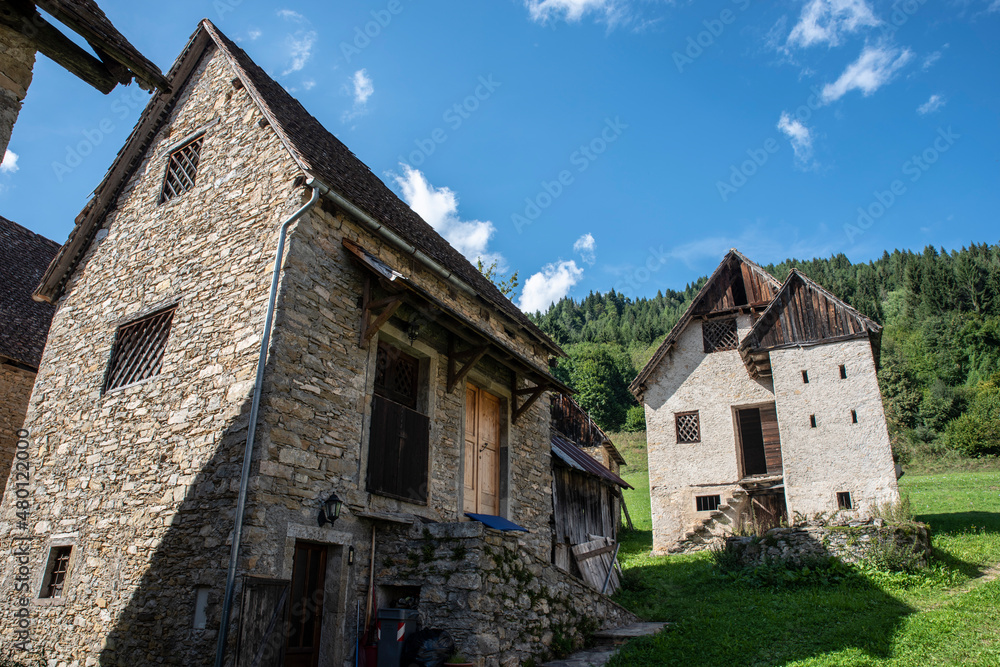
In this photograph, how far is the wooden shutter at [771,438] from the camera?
57.3 feet

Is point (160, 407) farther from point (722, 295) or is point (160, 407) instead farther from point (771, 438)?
point (722, 295)

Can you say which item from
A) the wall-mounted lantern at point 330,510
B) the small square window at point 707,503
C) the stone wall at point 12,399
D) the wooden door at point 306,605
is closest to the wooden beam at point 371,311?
the wall-mounted lantern at point 330,510

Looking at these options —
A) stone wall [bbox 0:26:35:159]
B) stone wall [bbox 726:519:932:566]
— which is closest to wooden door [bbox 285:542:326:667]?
stone wall [bbox 0:26:35:159]

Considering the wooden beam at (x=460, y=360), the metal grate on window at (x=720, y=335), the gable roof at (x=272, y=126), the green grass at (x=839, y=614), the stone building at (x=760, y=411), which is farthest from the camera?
the metal grate on window at (x=720, y=335)

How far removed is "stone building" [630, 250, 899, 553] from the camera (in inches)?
587

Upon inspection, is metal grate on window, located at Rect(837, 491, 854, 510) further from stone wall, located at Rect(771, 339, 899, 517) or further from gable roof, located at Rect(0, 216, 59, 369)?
gable roof, located at Rect(0, 216, 59, 369)

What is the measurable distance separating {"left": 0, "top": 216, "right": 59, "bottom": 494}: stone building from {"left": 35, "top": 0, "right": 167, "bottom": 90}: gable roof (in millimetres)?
8641

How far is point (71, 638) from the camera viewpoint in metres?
7.46

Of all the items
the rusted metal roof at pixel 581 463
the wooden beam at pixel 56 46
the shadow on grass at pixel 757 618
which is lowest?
the shadow on grass at pixel 757 618

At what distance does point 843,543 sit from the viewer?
12.2 meters

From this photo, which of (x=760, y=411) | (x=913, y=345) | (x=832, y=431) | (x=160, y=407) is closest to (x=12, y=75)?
(x=160, y=407)

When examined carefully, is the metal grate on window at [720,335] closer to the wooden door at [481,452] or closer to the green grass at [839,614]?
the green grass at [839,614]

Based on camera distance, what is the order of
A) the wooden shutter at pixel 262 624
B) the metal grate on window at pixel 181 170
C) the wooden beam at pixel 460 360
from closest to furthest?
the wooden shutter at pixel 262 624, the wooden beam at pixel 460 360, the metal grate on window at pixel 181 170

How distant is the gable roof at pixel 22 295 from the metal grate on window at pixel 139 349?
14.5 feet
